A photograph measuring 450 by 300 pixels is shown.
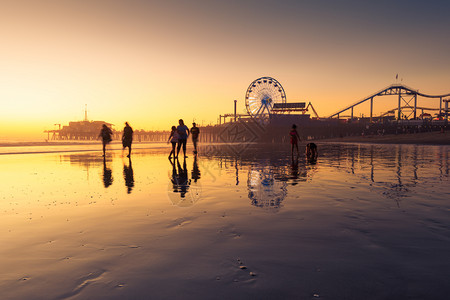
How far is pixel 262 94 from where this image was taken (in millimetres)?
69750

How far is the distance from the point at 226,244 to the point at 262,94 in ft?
224

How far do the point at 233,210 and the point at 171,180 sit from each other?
4354 mm

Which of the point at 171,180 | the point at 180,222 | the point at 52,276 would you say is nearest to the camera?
the point at 52,276

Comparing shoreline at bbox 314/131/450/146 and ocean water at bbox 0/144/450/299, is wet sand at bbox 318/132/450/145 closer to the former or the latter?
shoreline at bbox 314/131/450/146

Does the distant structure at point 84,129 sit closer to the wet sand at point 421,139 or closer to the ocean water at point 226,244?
the wet sand at point 421,139

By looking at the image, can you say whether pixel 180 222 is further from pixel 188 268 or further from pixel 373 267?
pixel 373 267

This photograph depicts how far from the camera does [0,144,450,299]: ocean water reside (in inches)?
106

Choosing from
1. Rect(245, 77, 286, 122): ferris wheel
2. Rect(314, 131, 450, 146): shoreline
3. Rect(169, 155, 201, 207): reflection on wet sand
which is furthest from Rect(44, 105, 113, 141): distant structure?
Rect(169, 155, 201, 207): reflection on wet sand

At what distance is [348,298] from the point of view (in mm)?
2496

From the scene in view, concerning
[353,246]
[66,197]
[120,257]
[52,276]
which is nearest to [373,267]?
[353,246]

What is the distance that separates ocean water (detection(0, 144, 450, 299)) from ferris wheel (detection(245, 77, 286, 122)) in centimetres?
6307

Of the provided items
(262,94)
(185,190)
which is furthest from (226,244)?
(262,94)

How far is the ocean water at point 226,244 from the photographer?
2.71m

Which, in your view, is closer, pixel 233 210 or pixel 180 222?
pixel 180 222
